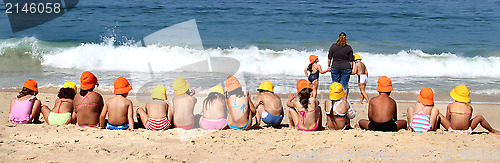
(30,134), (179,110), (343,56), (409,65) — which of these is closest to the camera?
(30,134)

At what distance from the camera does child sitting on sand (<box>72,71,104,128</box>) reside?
5.64 metres

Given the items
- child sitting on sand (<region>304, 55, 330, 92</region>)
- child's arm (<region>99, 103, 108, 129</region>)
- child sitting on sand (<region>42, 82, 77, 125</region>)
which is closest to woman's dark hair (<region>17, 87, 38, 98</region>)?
child sitting on sand (<region>42, 82, 77, 125</region>)

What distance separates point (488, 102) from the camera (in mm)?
8609

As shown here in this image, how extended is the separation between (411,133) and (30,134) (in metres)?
4.34

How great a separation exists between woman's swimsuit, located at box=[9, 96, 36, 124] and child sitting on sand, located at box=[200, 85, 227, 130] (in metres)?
2.20

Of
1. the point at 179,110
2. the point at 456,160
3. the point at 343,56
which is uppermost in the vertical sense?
the point at 343,56

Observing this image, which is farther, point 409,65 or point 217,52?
point 217,52

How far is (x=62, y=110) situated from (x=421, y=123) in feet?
14.5

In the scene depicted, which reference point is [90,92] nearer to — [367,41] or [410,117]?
[410,117]

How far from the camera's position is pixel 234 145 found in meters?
4.91

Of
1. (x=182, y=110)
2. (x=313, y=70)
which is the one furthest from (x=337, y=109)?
(x=313, y=70)

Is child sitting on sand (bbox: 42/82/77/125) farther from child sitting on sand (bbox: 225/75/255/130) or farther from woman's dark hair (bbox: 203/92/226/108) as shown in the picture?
child sitting on sand (bbox: 225/75/255/130)

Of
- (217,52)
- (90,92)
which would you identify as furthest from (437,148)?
(217,52)

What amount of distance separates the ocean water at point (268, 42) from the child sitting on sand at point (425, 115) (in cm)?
381
